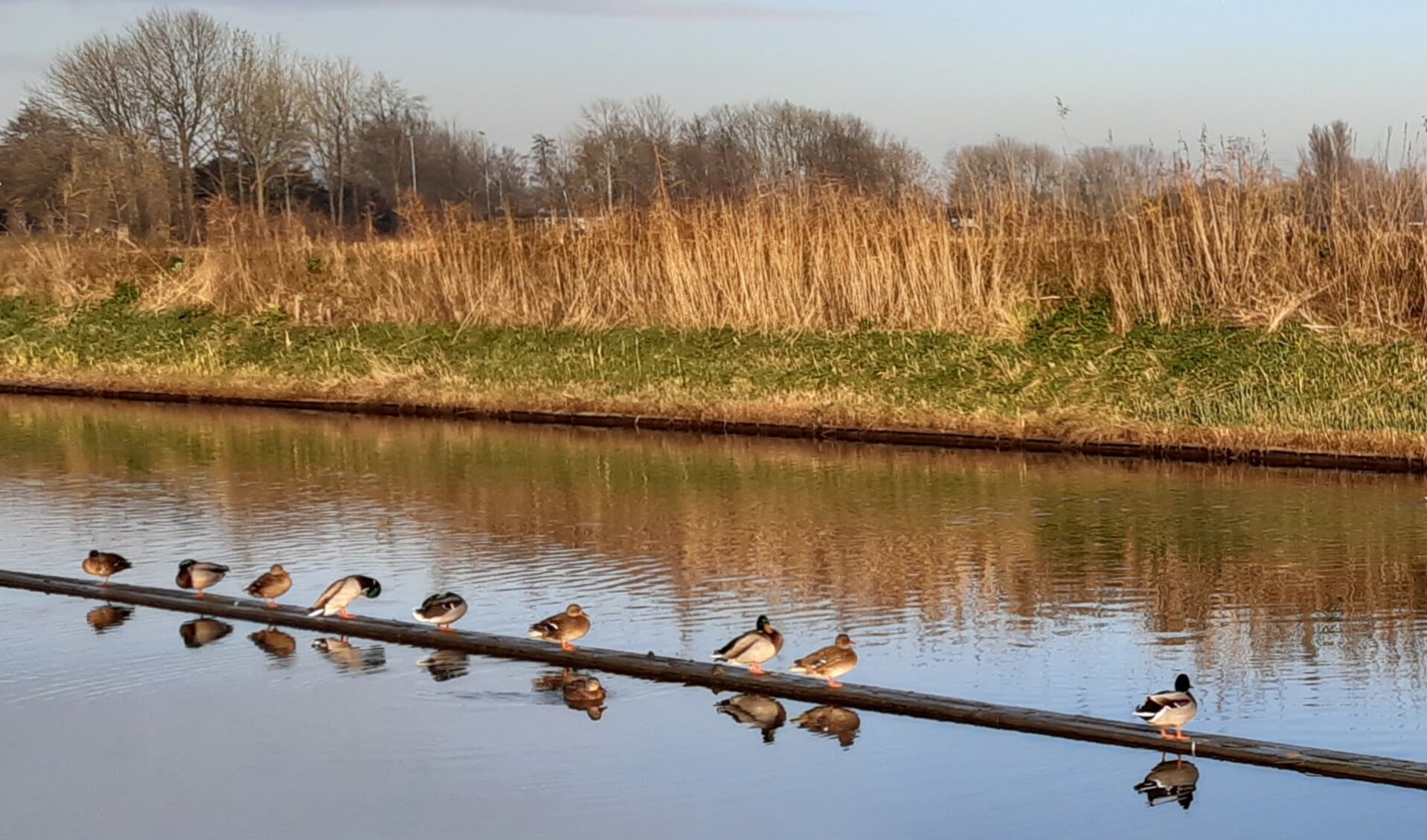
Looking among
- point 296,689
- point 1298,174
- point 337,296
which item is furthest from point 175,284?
point 296,689

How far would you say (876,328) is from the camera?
22.4 metres

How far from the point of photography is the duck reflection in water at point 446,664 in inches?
384

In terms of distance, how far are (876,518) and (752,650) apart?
562 centimetres

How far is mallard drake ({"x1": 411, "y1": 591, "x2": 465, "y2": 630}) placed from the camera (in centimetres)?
1027

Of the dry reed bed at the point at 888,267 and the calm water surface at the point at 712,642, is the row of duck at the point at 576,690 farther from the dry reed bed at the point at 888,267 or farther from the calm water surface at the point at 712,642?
the dry reed bed at the point at 888,267

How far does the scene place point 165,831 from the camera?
743 cm

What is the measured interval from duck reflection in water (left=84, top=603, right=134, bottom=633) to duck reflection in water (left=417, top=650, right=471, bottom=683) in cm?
253

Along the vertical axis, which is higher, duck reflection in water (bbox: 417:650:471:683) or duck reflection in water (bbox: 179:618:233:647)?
duck reflection in water (bbox: 179:618:233:647)

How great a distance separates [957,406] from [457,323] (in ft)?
31.7

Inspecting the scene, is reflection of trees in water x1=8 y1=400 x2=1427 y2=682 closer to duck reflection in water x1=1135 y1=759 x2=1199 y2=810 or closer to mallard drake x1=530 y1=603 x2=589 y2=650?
duck reflection in water x1=1135 y1=759 x2=1199 y2=810

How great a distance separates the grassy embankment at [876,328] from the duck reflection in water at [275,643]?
397 inches

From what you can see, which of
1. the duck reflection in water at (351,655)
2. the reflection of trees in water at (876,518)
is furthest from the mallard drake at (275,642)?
the reflection of trees in water at (876,518)

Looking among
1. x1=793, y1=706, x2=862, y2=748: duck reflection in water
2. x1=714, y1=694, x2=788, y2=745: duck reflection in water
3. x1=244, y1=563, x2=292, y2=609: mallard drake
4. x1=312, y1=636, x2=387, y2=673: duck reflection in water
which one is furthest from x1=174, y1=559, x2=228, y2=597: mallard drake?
x1=793, y1=706, x2=862, y2=748: duck reflection in water

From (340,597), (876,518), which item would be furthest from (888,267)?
(340,597)
